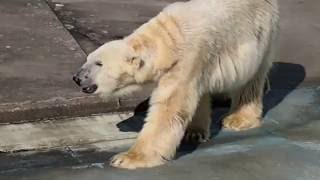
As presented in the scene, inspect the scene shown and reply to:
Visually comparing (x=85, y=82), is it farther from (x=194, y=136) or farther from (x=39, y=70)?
(x=39, y=70)

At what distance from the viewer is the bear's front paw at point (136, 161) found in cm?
500

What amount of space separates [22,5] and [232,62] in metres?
4.12

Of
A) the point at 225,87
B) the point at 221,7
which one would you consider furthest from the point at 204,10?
the point at 225,87

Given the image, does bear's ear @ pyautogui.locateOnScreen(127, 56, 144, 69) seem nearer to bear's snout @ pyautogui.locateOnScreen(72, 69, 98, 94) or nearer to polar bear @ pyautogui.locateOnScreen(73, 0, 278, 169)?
polar bear @ pyautogui.locateOnScreen(73, 0, 278, 169)

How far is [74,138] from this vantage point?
5652 millimetres

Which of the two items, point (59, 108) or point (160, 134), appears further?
point (59, 108)

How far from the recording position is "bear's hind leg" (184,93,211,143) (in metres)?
5.61

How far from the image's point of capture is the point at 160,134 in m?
5.00

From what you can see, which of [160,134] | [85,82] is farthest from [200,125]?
[85,82]

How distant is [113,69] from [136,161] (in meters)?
0.65

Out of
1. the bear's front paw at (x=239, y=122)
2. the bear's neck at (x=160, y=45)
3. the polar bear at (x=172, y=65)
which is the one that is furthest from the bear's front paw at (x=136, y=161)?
the bear's front paw at (x=239, y=122)

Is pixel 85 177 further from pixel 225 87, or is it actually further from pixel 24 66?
pixel 24 66

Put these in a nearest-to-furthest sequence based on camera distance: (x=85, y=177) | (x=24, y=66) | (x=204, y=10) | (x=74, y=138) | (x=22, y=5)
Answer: (x=85, y=177) → (x=204, y=10) → (x=74, y=138) → (x=24, y=66) → (x=22, y=5)

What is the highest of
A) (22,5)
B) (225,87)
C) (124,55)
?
(124,55)
